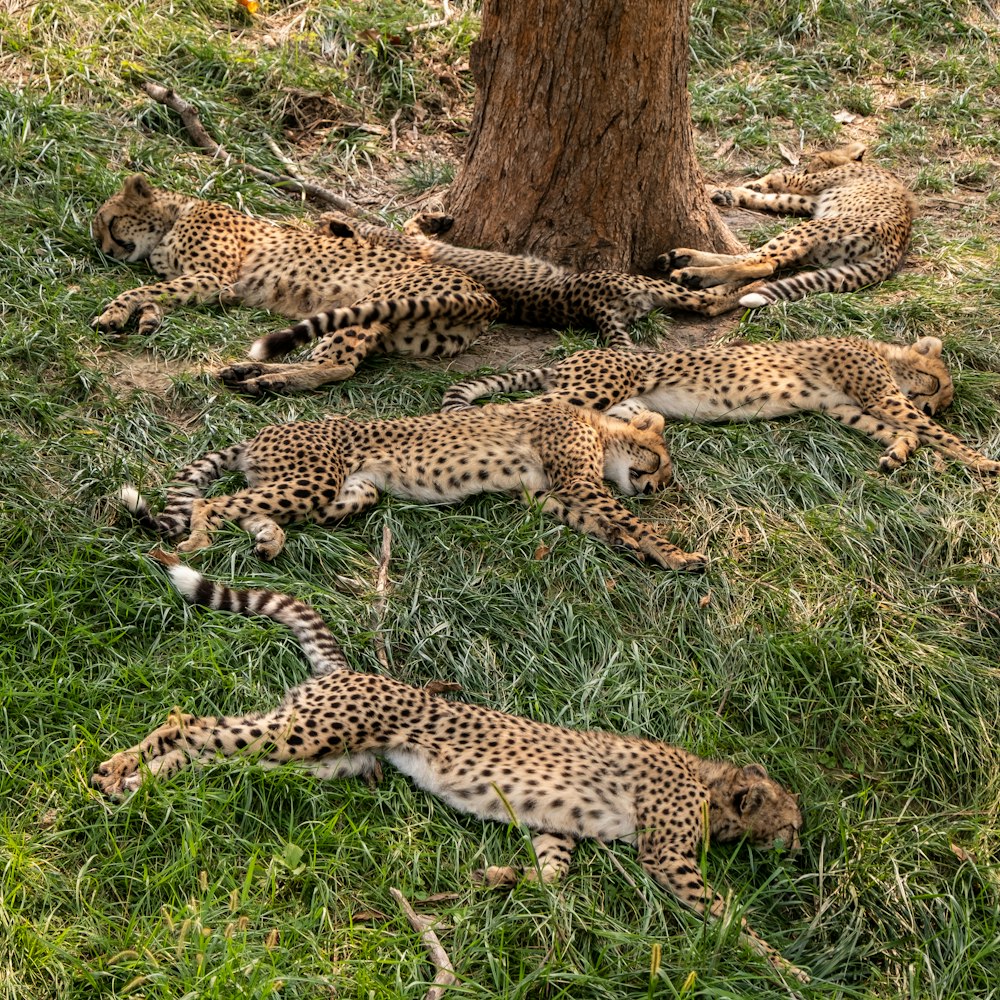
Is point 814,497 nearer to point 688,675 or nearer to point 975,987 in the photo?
point 688,675

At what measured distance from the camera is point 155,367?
5.72 meters

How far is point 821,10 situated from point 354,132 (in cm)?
393

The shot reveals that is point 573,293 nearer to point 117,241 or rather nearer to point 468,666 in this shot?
point 117,241

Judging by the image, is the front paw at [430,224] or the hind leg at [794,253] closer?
the hind leg at [794,253]

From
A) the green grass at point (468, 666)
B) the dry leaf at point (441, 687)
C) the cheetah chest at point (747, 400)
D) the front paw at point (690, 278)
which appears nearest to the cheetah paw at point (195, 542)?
the green grass at point (468, 666)

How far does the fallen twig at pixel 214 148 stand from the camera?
7.37 m

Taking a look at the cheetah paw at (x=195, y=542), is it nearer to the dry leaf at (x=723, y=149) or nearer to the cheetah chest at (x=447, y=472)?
the cheetah chest at (x=447, y=472)

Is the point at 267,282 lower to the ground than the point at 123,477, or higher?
higher

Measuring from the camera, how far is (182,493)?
193 inches

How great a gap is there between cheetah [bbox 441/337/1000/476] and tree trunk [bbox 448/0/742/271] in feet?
3.05

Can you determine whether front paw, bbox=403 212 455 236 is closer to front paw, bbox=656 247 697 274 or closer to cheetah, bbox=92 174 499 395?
cheetah, bbox=92 174 499 395

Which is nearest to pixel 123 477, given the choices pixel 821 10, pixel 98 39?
pixel 98 39

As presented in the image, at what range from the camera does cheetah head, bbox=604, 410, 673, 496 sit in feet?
17.4

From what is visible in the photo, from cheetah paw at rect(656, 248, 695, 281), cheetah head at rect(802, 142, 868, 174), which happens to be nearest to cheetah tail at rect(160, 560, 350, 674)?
cheetah paw at rect(656, 248, 695, 281)
